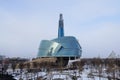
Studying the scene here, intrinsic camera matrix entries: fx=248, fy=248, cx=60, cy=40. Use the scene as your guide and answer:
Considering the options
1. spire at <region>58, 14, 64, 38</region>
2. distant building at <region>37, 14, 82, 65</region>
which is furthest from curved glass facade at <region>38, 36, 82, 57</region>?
spire at <region>58, 14, 64, 38</region>

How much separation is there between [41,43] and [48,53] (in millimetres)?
5112

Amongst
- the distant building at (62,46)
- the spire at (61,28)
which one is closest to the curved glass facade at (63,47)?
the distant building at (62,46)

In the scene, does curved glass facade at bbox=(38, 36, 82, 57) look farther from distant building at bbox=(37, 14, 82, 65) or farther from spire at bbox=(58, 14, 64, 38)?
spire at bbox=(58, 14, 64, 38)

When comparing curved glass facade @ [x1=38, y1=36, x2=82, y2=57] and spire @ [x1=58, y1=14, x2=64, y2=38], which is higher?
spire @ [x1=58, y1=14, x2=64, y2=38]

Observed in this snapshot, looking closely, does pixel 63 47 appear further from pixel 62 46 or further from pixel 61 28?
pixel 61 28

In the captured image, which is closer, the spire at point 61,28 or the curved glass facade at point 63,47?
the curved glass facade at point 63,47

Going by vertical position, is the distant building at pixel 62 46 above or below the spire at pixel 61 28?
below

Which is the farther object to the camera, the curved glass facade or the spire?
the spire

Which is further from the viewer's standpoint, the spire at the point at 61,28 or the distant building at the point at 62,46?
the spire at the point at 61,28

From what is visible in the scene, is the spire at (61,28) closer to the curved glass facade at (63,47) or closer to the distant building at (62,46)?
the distant building at (62,46)

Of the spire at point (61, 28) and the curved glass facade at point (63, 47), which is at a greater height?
the spire at point (61, 28)

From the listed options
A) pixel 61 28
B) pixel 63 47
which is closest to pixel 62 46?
pixel 63 47

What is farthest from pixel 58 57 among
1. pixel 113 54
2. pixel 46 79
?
pixel 46 79

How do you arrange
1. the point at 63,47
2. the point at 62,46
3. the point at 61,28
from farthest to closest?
the point at 61,28
the point at 63,47
the point at 62,46
